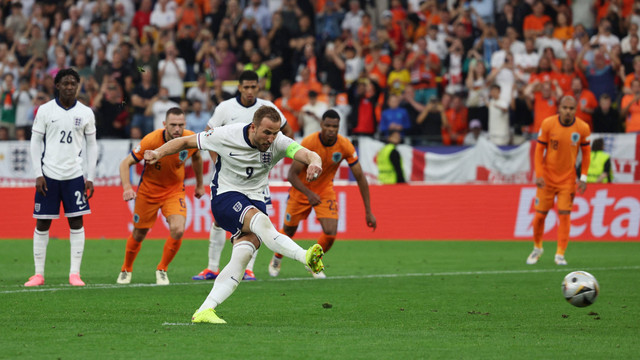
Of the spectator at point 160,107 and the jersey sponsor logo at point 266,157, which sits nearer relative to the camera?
the jersey sponsor logo at point 266,157

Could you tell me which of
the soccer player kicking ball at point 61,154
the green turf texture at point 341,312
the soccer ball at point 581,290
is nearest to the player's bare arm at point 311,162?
the green turf texture at point 341,312

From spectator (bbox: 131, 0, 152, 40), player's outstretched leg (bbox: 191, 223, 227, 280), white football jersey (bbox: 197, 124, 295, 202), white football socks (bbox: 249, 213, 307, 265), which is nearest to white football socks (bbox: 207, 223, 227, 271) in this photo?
player's outstretched leg (bbox: 191, 223, 227, 280)

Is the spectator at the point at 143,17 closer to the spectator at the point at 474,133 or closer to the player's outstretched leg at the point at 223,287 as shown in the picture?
the spectator at the point at 474,133

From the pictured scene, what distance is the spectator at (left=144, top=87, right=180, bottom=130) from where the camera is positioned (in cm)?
2248

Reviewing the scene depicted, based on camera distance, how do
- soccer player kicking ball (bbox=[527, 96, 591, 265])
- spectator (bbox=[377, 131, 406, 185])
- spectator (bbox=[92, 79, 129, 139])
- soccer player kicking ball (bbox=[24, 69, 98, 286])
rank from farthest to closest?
spectator (bbox=[92, 79, 129, 139]) < spectator (bbox=[377, 131, 406, 185]) < soccer player kicking ball (bbox=[527, 96, 591, 265]) < soccer player kicking ball (bbox=[24, 69, 98, 286])

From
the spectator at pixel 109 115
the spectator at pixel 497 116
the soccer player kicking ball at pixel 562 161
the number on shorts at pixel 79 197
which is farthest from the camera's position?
the spectator at pixel 109 115

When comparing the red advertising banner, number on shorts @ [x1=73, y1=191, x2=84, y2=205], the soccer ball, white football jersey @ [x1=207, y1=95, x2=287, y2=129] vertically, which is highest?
white football jersey @ [x1=207, y1=95, x2=287, y2=129]

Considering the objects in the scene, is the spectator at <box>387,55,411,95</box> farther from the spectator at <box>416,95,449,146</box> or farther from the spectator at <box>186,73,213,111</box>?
the spectator at <box>186,73,213,111</box>

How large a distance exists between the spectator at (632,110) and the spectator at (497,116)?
248 centimetres

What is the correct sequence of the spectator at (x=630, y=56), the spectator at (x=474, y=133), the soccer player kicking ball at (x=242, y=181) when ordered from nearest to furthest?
1. the soccer player kicking ball at (x=242, y=181)
2. the spectator at (x=630, y=56)
3. the spectator at (x=474, y=133)

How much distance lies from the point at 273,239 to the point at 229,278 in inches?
20.8

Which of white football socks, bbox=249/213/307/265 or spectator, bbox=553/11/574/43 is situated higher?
spectator, bbox=553/11/574/43

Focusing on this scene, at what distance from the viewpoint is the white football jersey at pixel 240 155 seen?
869cm

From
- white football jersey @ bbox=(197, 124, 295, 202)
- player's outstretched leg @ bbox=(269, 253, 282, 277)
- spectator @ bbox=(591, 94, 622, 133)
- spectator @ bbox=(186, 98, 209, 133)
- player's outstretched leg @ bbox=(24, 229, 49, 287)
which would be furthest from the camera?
spectator @ bbox=(186, 98, 209, 133)
